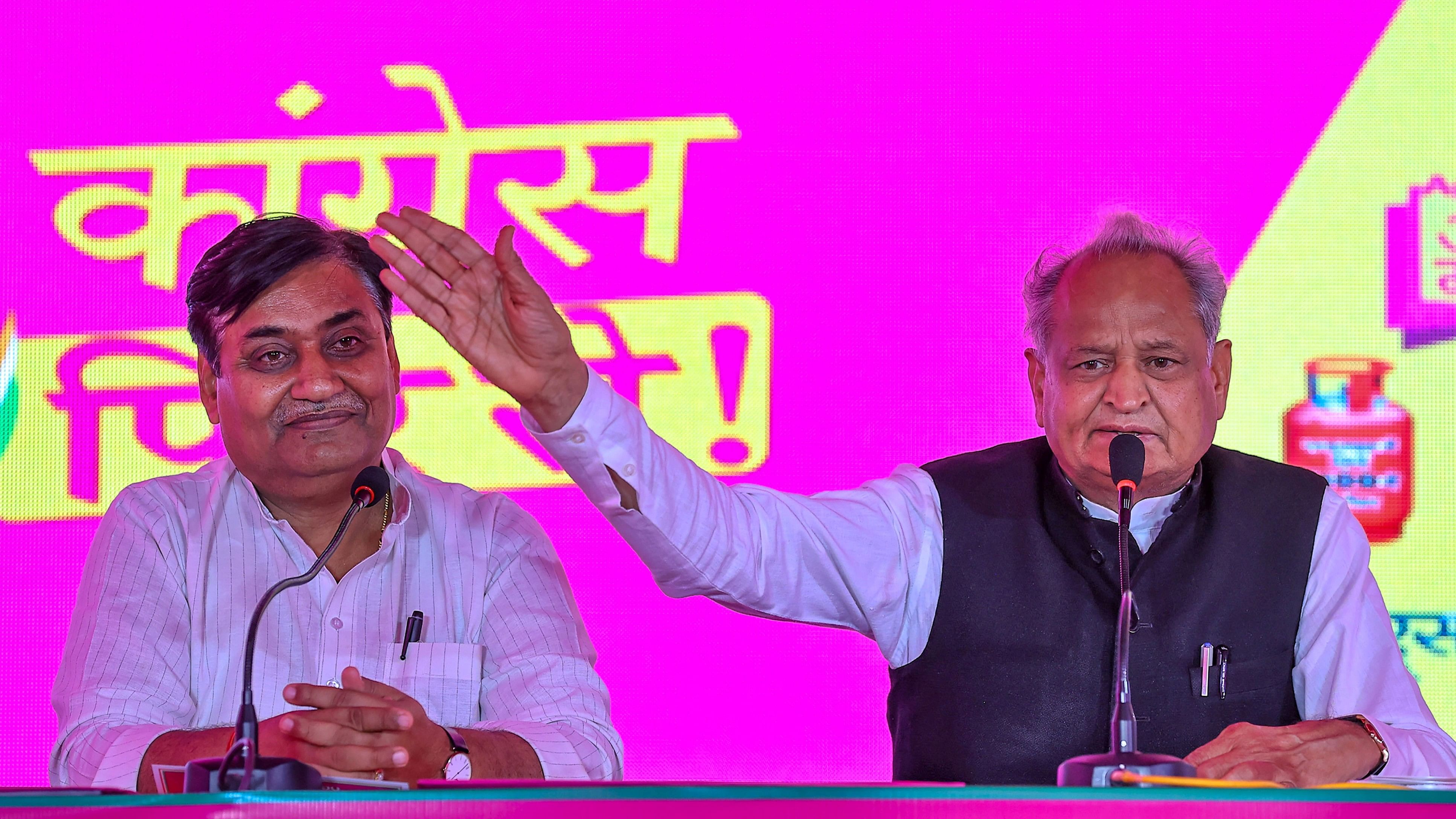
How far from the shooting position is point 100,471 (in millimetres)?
3348

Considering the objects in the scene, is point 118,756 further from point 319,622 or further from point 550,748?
point 550,748

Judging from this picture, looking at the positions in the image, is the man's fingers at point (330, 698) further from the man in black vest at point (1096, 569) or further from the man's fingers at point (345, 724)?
the man in black vest at point (1096, 569)

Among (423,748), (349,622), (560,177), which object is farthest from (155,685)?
(560,177)

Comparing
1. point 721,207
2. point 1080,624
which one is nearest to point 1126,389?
point 1080,624

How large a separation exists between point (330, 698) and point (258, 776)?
545mm

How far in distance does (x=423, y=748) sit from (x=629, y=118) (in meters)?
1.73

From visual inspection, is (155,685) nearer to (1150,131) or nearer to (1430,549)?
(1150,131)

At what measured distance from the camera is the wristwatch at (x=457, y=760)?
201cm

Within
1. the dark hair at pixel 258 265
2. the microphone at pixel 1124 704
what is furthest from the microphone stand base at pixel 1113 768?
the dark hair at pixel 258 265

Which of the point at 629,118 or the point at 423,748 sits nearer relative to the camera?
the point at 423,748

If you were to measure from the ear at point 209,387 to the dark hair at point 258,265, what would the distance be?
0.06 feet

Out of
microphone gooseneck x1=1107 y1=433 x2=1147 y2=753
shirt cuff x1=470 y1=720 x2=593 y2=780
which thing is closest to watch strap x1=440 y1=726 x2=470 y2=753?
shirt cuff x1=470 y1=720 x2=593 y2=780

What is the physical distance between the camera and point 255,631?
1.73 meters

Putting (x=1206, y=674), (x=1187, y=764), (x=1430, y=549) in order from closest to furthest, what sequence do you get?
1. (x=1187, y=764)
2. (x=1206, y=674)
3. (x=1430, y=549)
